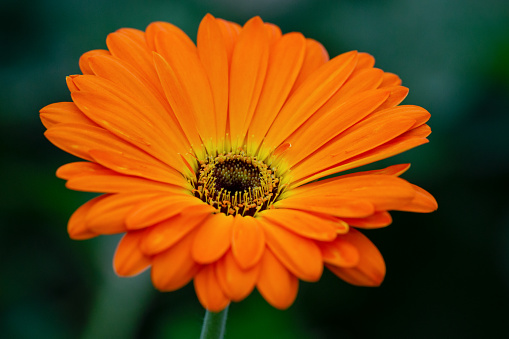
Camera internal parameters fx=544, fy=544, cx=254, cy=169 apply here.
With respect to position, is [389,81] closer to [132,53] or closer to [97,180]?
[132,53]

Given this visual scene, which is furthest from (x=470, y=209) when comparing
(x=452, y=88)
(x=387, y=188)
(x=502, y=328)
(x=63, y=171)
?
(x=63, y=171)

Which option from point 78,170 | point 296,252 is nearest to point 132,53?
point 78,170

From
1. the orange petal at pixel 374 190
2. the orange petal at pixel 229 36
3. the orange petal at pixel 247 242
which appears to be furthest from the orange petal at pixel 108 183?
the orange petal at pixel 229 36

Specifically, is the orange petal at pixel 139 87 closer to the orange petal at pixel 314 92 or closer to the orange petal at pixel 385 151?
the orange petal at pixel 314 92

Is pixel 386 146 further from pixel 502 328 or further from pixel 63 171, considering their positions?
pixel 502 328

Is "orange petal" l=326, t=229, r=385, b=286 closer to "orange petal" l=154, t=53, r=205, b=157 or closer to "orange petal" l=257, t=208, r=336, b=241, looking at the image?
"orange petal" l=257, t=208, r=336, b=241
